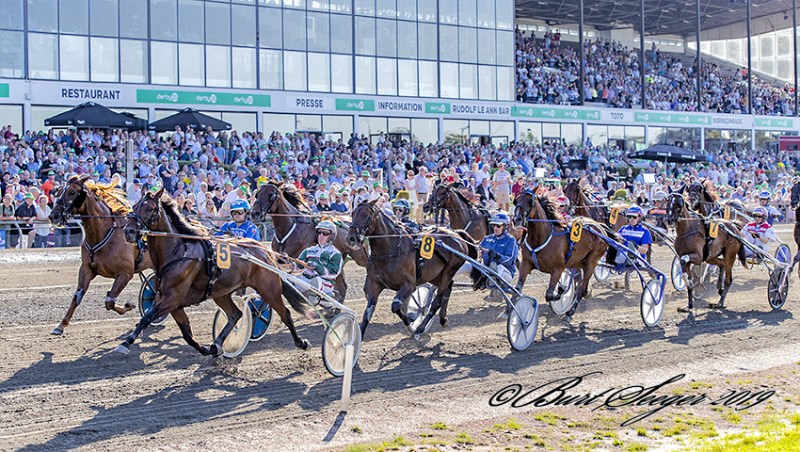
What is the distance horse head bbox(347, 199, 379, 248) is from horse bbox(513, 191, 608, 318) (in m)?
2.44

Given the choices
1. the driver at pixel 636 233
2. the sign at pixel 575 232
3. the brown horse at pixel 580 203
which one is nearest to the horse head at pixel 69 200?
the sign at pixel 575 232

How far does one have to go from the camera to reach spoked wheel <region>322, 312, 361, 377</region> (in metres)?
8.29

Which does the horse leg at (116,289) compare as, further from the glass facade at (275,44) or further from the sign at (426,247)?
the glass facade at (275,44)

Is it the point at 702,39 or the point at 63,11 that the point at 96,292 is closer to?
the point at 63,11

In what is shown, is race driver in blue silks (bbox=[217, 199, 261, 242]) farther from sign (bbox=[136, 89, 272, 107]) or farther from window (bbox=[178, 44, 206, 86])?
window (bbox=[178, 44, 206, 86])

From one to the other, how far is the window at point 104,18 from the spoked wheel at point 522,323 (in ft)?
71.2

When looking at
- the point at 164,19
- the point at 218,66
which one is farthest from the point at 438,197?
the point at 164,19

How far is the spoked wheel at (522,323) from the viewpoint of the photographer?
387 inches

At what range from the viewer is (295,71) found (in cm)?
3178

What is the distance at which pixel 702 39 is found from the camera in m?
59.6

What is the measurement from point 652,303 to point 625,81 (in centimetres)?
3509

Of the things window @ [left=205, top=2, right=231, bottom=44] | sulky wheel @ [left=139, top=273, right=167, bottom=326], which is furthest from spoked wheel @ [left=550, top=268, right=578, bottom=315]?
window @ [left=205, top=2, right=231, bottom=44]

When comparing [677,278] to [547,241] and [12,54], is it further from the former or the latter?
[12,54]

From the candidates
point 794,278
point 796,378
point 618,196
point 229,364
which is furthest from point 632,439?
point 618,196
